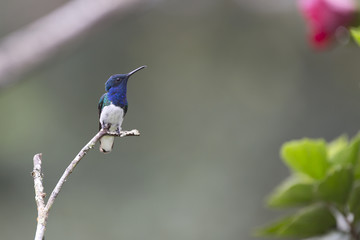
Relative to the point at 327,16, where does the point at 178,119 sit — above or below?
above

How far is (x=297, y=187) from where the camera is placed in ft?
1.96

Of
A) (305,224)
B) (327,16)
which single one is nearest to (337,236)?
(305,224)

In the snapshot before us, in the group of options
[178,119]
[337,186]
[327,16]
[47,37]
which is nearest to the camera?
[337,186]

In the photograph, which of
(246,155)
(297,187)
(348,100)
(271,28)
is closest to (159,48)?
(271,28)

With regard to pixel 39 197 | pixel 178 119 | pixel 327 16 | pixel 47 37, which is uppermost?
pixel 178 119

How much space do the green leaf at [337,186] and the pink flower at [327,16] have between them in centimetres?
22

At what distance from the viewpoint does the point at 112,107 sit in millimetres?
401

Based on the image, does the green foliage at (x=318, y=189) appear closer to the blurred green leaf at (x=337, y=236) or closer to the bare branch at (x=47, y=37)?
the blurred green leaf at (x=337, y=236)

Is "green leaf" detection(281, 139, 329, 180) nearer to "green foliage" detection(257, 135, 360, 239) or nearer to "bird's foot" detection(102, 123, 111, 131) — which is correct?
"green foliage" detection(257, 135, 360, 239)

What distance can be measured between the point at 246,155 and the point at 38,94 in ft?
5.49

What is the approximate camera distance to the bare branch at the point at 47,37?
157 cm

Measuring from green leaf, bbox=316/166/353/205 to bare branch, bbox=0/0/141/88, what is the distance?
3.59 ft

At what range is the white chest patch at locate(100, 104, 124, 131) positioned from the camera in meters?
0.39

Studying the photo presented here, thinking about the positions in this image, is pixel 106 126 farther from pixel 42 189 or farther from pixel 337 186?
pixel 337 186
